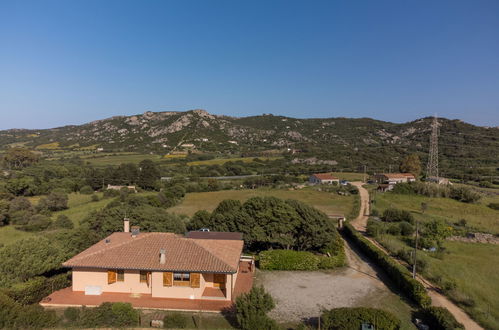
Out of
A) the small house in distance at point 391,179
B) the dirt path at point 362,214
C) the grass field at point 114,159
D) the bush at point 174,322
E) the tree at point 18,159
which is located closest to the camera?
the bush at point 174,322

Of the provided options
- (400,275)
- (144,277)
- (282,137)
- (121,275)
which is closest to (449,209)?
(400,275)

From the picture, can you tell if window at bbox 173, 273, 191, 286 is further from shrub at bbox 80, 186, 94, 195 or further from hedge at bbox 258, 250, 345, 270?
shrub at bbox 80, 186, 94, 195

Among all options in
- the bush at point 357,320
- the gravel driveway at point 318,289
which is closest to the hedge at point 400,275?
the gravel driveway at point 318,289

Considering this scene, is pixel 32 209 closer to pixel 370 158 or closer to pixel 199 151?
pixel 199 151

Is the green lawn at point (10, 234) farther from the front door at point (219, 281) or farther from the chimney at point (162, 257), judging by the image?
the front door at point (219, 281)

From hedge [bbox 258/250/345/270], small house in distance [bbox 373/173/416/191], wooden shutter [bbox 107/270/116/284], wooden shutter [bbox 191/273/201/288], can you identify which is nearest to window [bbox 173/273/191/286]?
wooden shutter [bbox 191/273/201/288]

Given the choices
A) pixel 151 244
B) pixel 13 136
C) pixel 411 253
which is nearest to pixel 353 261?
pixel 411 253
